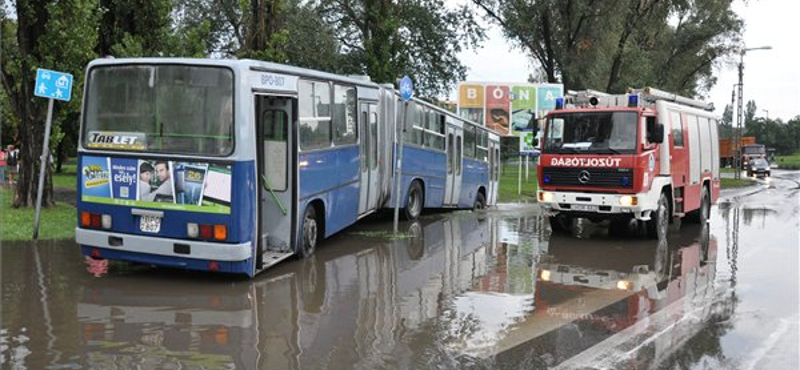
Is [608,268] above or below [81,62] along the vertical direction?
below

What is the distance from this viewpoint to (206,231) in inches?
324

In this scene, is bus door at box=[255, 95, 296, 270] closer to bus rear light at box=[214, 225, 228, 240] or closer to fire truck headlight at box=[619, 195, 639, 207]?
bus rear light at box=[214, 225, 228, 240]

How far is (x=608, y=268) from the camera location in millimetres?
10656

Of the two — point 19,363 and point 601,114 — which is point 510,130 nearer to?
point 601,114

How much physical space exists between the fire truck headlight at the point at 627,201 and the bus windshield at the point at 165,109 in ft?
24.6

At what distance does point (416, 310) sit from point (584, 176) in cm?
638

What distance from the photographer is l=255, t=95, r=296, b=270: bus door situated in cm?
938

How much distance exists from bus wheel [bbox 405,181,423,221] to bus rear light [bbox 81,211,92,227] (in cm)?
829

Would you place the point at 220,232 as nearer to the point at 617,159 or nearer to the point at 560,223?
the point at 617,159

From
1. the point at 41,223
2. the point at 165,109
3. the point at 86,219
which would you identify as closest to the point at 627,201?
the point at 165,109

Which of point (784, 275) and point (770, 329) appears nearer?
point (770, 329)

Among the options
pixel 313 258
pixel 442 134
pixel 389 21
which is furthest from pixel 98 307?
pixel 389 21

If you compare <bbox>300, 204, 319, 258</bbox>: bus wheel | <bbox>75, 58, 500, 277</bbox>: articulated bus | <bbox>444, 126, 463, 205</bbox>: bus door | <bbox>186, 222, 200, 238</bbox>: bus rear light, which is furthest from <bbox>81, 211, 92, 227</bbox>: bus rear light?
<bbox>444, 126, 463, 205</bbox>: bus door

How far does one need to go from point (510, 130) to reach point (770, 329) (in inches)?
1009
